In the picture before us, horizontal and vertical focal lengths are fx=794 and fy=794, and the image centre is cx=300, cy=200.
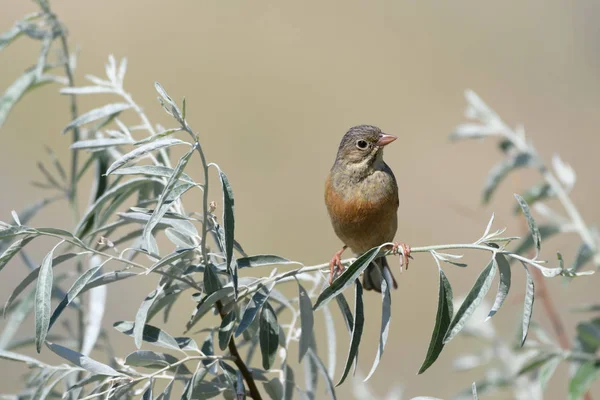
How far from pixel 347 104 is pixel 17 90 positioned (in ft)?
48.5

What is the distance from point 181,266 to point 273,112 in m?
15.3

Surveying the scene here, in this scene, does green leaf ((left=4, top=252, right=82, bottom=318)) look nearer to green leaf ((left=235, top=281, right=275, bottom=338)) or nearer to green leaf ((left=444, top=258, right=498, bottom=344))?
green leaf ((left=235, top=281, right=275, bottom=338))

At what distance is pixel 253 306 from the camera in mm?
2439

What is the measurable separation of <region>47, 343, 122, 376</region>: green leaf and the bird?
188 cm

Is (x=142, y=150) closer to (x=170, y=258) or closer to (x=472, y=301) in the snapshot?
(x=170, y=258)

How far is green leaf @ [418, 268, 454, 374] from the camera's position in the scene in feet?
7.18

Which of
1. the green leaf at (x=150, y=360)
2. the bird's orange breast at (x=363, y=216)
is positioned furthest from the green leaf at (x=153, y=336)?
the bird's orange breast at (x=363, y=216)

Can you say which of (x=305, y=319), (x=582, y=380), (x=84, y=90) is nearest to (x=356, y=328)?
(x=305, y=319)

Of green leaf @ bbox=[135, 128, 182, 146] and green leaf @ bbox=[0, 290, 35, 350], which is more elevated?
green leaf @ bbox=[135, 128, 182, 146]

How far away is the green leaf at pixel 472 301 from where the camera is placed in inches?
84.7

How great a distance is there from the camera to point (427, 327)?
12.4m

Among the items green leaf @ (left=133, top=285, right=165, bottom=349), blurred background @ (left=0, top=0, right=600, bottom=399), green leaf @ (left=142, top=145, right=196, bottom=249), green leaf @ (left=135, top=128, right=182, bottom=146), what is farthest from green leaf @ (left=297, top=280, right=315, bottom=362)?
blurred background @ (left=0, top=0, right=600, bottom=399)

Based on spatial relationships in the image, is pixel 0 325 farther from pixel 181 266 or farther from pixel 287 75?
pixel 287 75

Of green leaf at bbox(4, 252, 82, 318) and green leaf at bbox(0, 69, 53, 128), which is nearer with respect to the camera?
green leaf at bbox(4, 252, 82, 318)
